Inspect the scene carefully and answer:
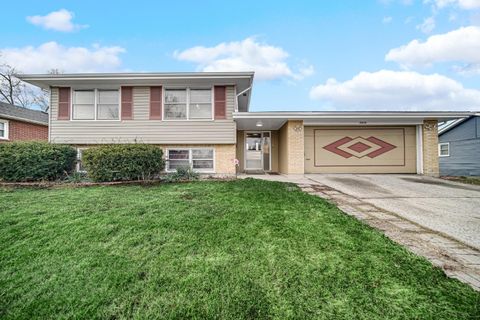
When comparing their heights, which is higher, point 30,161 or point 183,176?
point 30,161

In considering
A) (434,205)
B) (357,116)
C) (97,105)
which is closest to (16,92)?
(97,105)

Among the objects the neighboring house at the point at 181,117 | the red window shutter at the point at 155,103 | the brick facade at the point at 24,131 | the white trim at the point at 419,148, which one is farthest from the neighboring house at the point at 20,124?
the white trim at the point at 419,148

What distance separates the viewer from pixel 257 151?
12.9 metres

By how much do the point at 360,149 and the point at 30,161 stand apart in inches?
508

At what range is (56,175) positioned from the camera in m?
7.67

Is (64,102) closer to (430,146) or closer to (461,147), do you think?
(430,146)

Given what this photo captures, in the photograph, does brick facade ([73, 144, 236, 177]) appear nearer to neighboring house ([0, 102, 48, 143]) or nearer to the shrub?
the shrub

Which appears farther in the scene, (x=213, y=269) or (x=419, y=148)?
(x=419, y=148)

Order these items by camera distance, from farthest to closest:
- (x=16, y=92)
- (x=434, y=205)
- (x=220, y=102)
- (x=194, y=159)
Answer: (x=16, y=92) → (x=194, y=159) → (x=220, y=102) → (x=434, y=205)

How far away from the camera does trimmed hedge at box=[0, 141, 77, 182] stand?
710 cm

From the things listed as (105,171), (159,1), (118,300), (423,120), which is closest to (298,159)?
(423,120)

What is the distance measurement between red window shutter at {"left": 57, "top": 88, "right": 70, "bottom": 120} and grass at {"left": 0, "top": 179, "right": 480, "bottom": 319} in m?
7.05

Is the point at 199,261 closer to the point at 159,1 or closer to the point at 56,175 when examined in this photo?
the point at 56,175

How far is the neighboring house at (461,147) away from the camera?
44.2ft
